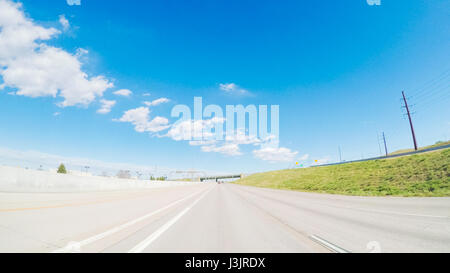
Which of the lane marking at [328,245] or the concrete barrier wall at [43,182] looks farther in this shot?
the concrete barrier wall at [43,182]

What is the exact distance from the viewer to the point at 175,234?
536 centimetres

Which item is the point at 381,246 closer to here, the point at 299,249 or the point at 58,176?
the point at 299,249

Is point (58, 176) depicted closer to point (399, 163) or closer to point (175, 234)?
point (175, 234)

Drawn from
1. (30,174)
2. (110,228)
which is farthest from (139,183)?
(110,228)

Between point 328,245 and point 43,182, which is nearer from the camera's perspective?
point 328,245

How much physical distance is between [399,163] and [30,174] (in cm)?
3791

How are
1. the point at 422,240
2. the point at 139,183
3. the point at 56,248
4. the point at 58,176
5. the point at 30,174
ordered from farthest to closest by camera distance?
the point at 139,183
the point at 58,176
the point at 30,174
the point at 422,240
the point at 56,248

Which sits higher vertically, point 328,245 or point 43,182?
point 43,182

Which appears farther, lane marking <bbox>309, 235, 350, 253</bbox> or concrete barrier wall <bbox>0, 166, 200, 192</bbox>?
concrete barrier wall <bbox>0, 166, 200, 192</bbox>

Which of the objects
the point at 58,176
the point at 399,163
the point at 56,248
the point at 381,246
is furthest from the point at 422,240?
the point at 399,163

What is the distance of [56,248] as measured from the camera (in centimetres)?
395
